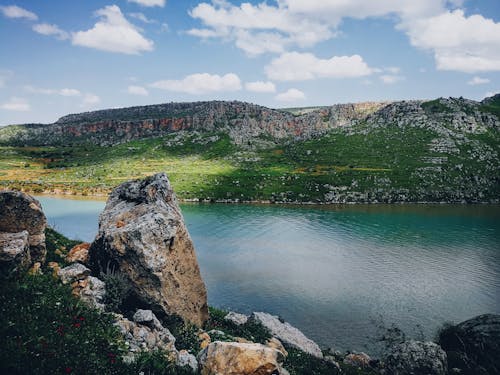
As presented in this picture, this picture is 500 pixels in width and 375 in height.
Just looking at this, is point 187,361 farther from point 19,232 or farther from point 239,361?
point 19,232

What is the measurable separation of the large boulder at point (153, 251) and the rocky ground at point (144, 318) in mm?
66

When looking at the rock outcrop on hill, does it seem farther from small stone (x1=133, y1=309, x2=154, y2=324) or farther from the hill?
the hill

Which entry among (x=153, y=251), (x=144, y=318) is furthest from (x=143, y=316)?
(x=153, y=251)

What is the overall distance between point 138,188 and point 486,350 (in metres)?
30.6

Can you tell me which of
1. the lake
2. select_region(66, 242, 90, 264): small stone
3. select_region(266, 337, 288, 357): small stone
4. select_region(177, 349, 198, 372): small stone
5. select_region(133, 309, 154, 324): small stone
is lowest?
the lake

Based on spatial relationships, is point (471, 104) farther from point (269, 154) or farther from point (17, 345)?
point (17, 345)

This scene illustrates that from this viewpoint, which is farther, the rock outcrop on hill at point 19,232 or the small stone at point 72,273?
the small stone at point 72,273

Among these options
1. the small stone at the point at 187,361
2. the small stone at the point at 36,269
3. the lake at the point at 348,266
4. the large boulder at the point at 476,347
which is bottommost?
the lake at the point at 348,266

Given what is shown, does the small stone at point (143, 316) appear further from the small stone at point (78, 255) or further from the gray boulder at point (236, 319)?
the gray boulder at point (236, 319)

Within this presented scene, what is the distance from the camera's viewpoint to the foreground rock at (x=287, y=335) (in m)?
27.6

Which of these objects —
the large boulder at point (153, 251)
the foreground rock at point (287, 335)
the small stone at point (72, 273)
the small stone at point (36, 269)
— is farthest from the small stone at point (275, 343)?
the small stone at point (36, 269)

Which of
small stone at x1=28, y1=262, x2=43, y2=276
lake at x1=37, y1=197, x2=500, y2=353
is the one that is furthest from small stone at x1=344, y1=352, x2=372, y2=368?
small stone at x1=28, y1=262, x2=43, y2=276

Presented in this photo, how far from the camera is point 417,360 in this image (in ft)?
89.2

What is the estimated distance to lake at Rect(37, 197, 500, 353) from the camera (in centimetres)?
3984
